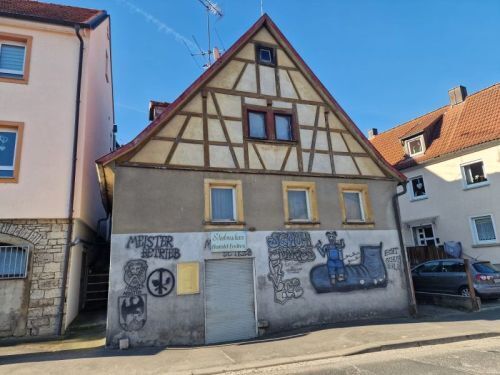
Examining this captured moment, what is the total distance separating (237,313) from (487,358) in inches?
226

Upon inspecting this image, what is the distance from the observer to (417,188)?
2148 cm

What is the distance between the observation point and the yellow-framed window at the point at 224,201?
1055 centimetres

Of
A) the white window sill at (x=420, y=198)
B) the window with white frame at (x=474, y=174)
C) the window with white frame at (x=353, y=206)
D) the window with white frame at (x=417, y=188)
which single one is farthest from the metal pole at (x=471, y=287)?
the window with white frame at (x=417, y=188)

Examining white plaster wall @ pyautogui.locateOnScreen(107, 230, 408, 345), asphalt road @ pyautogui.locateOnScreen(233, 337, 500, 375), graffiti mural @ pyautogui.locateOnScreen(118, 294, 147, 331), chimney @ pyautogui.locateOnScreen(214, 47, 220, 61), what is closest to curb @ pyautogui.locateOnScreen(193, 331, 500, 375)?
asphalt road @ pyautogui.locateOnScreen(233, 337, 500, 375)

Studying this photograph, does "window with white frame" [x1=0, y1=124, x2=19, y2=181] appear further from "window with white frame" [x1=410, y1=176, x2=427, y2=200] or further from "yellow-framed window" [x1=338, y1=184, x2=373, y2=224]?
"window with white frame" [x1=410, y1=176, x2=427, y2=200]

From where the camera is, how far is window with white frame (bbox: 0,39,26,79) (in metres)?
11.2

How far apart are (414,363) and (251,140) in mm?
7307

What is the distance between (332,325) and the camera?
34.9ft

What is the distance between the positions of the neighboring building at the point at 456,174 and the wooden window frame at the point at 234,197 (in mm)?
13357

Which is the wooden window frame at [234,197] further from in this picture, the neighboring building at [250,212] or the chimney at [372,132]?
the chimney at [372,132]

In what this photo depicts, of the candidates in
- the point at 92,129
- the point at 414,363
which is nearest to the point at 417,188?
the point at 414,363

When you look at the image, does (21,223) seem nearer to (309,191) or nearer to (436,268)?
(309,191)

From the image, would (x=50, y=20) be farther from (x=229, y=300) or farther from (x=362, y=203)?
(x=362, y=203)

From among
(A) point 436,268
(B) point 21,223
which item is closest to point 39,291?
(B) point 21,223
